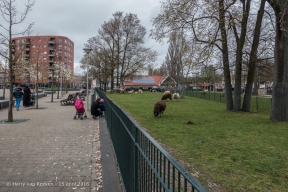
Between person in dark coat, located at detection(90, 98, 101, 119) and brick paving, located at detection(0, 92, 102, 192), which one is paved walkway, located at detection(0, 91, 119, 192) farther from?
person in dark coat, located at detection(90, 98, 101, 119)

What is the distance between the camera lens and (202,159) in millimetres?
5602

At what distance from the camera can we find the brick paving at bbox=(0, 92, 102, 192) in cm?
411

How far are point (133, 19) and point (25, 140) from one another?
42.5 metres

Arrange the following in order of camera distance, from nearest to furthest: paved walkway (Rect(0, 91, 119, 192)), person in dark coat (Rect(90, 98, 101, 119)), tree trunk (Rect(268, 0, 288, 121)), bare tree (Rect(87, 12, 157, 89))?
paved walkway (Rect(0, 91, 119, 192)), tree trunk (Rect(268, 0, 288, 121)), person in dark coat (Rect(90, 98, 101, 119)), bare tree (Rect(87, 12, 157, 89))

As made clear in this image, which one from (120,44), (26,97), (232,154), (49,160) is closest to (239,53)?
(232,154)

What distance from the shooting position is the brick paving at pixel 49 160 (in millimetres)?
4109

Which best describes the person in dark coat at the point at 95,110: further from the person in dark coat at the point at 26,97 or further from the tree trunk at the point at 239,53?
the tree trunk at the point at 239,53

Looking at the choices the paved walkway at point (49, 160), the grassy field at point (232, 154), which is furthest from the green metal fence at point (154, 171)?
the grassy field at point (232, 154)

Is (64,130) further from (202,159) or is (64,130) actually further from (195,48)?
(195,48)

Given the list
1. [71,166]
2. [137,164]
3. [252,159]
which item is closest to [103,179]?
[71,166]

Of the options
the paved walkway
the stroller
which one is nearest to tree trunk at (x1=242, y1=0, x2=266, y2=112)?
the stroller

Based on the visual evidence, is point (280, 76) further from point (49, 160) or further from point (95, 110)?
point (49, 160)

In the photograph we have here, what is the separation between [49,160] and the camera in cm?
544

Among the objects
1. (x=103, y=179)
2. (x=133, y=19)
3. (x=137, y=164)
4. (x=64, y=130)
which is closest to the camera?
(x=137, y=164)
